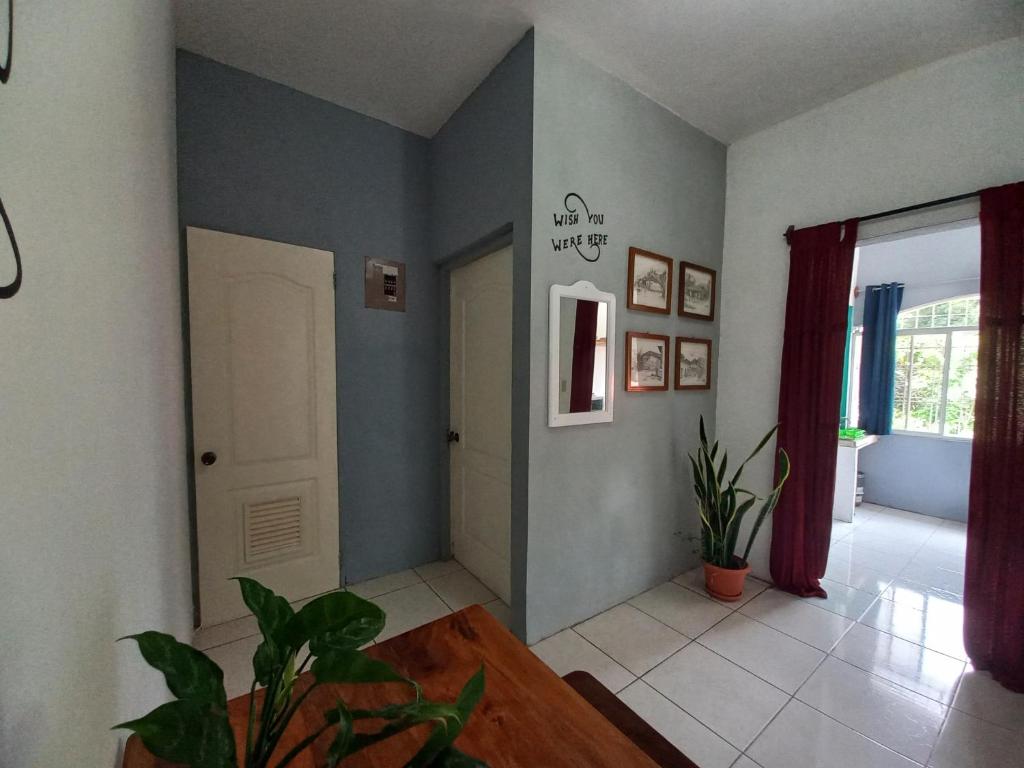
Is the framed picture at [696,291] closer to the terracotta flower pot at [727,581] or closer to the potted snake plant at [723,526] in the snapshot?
the potted snake plant at [723,526]

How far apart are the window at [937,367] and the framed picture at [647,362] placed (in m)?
3.87

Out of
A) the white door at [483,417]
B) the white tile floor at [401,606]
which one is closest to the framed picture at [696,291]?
the white door at [483,417]

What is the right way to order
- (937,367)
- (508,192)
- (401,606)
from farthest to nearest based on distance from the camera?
1. (937,367)
2. (401,606)
3. (508,192)

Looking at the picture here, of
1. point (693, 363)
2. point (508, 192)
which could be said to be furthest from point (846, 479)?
point (508, 192)

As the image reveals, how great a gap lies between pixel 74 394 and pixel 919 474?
6045 millimetres

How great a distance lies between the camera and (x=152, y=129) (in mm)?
1054

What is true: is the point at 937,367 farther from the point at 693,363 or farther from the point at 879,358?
the point at 693,363

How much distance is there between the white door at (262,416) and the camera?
1.93m

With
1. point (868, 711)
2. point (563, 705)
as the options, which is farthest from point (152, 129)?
point (868, 711)

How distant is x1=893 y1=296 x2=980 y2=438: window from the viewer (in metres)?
Result: 3.86

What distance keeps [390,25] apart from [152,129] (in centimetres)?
128

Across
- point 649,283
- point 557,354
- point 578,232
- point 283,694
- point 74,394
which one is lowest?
point 283,694

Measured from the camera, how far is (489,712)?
2.33 ft

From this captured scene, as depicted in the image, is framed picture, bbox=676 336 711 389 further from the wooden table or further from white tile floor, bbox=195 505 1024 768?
the wooden table
